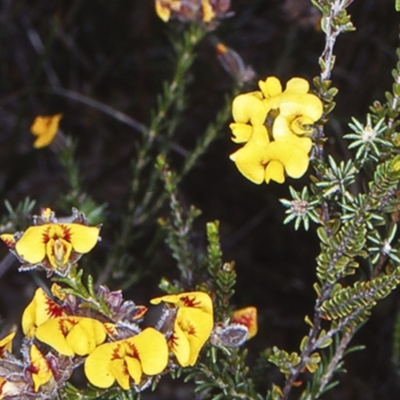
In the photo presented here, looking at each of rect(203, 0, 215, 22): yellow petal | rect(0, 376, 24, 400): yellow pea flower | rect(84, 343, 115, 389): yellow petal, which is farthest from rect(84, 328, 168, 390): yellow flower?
rect(203, 0, 215, 22): yellow petal

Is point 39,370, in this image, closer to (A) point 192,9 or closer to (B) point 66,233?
(B) point 66,233

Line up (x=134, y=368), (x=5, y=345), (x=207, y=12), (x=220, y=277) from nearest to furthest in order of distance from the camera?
(x=134, y=368) < (x=5, y=345) < (x=220, y=277) < (x=207, y=12)

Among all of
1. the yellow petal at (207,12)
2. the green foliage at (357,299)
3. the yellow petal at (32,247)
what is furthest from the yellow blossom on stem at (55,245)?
the yellow petal at (207,12)

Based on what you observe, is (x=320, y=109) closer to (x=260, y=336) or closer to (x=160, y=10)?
(x=160, y=10)

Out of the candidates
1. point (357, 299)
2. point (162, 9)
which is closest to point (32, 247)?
point (357, 299)

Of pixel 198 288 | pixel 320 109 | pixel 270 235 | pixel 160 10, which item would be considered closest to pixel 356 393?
pixel 270 235

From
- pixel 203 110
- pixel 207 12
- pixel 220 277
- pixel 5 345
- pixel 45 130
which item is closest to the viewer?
pixel 5 345
